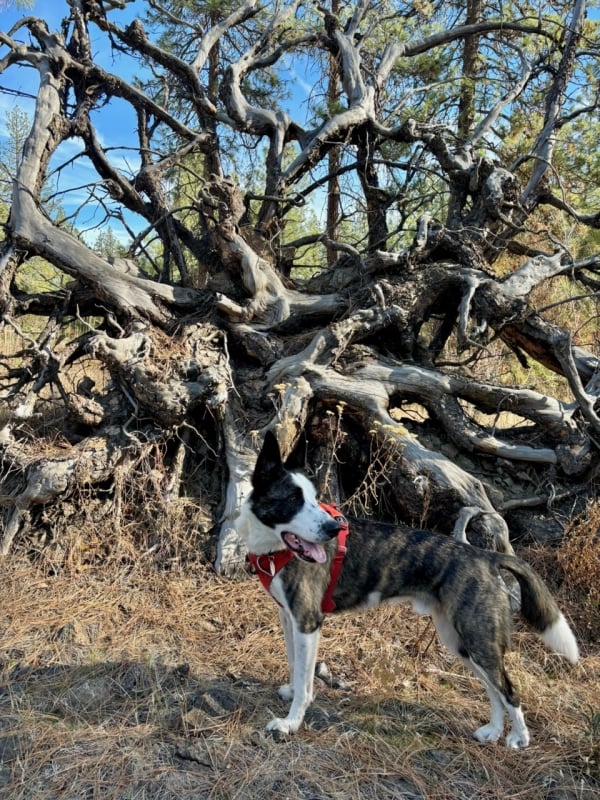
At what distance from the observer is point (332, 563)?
3.89 metres

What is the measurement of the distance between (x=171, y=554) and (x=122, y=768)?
7.96 feet

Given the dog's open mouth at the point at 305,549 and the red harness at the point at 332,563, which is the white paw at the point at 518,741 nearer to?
the red harness at the point at 332,563

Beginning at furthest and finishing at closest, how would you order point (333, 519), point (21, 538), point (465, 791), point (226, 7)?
point (226, 7), point (21, 538), point (333, 519), point (465, 791)

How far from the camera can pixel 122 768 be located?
323 cm

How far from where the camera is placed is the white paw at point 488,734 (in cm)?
356

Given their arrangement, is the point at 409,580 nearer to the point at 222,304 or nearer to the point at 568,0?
the point at 222,304

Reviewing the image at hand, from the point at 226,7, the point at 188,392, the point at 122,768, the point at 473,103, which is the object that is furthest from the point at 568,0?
the point at 122,768

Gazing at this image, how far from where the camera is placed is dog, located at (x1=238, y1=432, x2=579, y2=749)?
3547 mm

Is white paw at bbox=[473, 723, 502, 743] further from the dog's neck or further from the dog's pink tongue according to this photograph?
the dog's neck

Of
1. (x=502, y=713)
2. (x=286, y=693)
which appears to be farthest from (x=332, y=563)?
(x=502, y=713)

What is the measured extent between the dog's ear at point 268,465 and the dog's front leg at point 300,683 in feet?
2.99

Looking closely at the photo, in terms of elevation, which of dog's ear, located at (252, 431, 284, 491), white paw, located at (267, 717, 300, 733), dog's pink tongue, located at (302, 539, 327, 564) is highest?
dog's ear, located at (252, 431, 284, 491)

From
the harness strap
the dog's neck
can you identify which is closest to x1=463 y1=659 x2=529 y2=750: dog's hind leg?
the harness strap

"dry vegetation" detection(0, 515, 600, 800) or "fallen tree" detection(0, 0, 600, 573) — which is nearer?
"dry vegetation" detection(0, 515, 600, 800)
